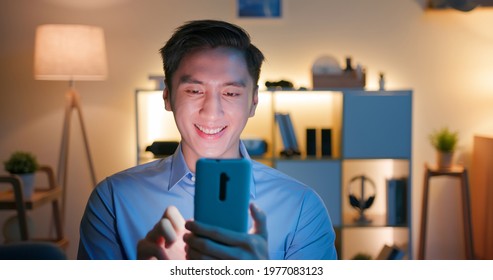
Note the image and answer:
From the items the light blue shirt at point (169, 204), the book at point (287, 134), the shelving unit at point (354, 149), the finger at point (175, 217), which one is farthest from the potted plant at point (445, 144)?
the finger at point (175, 217)

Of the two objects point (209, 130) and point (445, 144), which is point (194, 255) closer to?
point (209, 130)

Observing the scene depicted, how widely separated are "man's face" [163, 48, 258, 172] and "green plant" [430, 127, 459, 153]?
1723 millimetres

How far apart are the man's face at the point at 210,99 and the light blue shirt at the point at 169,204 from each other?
51 millimetres

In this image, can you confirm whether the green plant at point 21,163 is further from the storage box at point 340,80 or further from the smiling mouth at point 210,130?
the smiling mouth at point 210,130

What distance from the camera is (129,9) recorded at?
232 centimetres

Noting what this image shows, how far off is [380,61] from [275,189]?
1.42 m

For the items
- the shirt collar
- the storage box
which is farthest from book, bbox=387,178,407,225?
the shirt collar

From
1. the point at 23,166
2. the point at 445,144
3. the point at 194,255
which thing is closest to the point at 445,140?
the point at 445,144

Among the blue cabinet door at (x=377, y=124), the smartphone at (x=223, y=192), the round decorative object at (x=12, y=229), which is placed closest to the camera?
the smartphone at (x=223, y=192)

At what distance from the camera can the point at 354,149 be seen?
2828mm

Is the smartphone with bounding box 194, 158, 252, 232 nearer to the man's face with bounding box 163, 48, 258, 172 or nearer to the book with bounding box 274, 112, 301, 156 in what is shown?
the man's face with bounding box 163, 48, 258, 172

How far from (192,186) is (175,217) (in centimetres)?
7

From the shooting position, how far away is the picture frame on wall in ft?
7.32

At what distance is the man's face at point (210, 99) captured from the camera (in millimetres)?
1416
